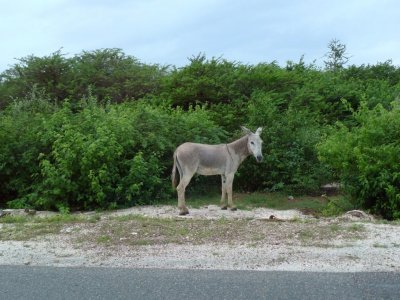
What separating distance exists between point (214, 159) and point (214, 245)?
4720 millimetres

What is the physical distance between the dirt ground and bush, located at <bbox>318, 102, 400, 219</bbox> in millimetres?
1917

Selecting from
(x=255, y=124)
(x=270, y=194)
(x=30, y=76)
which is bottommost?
(x=270, y=194)

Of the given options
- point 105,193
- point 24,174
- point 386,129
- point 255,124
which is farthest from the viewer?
point 255,124

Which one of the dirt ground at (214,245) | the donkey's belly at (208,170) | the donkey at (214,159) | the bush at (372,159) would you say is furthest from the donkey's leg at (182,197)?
the bush at (372,159)

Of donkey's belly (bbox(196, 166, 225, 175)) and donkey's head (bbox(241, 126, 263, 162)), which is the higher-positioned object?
donkey's head (bbox(241, 126, 263, 162))

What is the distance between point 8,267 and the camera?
24.9 feet

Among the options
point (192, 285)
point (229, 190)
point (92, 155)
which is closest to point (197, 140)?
point (229, 190)

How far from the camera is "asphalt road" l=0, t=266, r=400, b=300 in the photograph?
5957 millimetres

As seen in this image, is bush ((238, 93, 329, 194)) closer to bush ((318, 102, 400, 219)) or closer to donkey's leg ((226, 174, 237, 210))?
bush ((318, 102, 400, 219))

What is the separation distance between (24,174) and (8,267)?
310 inches

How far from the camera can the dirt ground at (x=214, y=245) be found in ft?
24.5

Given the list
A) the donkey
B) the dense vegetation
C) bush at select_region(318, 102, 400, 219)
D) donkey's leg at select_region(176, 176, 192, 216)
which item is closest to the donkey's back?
the donkey

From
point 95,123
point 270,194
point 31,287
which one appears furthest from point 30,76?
point 31,287

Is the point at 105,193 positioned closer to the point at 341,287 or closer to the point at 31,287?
the point at 31,287
